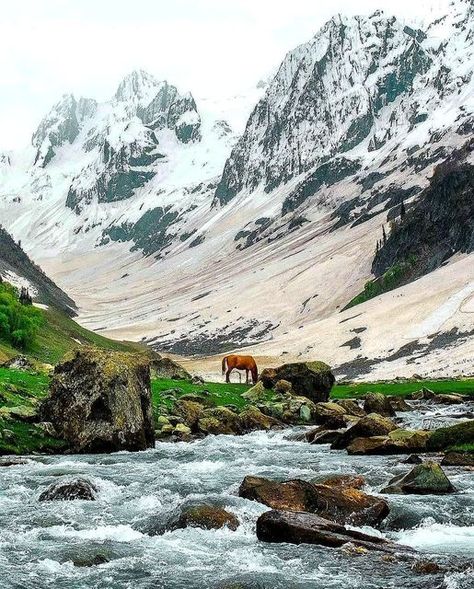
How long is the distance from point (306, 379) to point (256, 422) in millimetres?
22210

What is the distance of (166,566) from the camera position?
17750mm

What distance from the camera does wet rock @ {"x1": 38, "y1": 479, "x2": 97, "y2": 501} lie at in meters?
24.5

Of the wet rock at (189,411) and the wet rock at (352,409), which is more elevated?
the wet rock at (189,411)

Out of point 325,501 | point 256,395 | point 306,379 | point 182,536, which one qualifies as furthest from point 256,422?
point 182,536

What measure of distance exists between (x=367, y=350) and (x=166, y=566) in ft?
419

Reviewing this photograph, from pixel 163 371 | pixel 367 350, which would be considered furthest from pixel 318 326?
pixel 163 371

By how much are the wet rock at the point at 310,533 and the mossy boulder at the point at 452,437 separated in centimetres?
1704

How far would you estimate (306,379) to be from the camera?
69.8 m

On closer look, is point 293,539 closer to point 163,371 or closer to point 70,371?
point 70,371

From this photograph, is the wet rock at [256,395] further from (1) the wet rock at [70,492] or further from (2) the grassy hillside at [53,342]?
(1) the wet rock at [70,492]

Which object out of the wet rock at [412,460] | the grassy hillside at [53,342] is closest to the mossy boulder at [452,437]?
the wet rock at [412,460]

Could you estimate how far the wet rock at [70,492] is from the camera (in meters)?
24.5

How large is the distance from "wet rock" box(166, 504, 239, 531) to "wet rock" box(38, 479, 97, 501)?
5.00 meters

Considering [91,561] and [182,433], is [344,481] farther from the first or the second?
[182,433]
